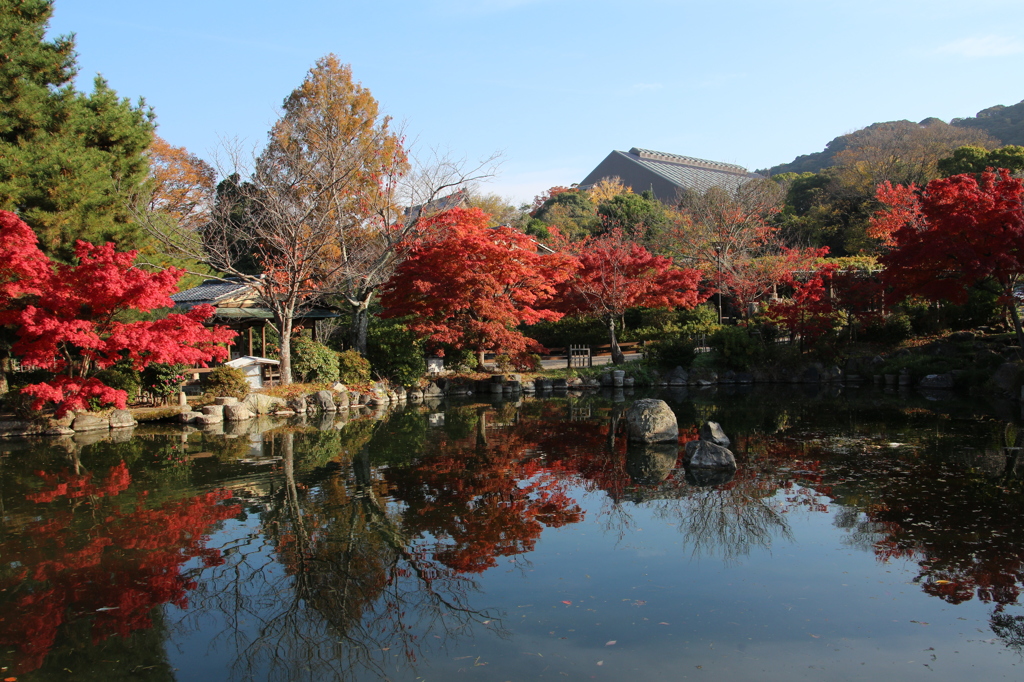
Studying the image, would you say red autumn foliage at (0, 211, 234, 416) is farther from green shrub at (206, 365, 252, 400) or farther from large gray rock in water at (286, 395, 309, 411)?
large gray rock in water at (286, 395, 309, 411)

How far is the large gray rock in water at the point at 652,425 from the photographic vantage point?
1003cm

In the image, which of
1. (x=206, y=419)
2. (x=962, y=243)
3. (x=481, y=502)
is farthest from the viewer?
(x=962, y=243)

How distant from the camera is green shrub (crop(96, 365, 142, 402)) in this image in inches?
505

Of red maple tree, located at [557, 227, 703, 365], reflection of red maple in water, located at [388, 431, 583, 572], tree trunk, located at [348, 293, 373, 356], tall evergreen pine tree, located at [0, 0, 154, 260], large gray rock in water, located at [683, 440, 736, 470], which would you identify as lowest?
reflection of red maple in water, located at [388, 431, 583, 572]

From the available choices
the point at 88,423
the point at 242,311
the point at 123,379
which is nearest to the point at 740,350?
the point at 242,311

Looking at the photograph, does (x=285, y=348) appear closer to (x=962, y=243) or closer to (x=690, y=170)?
(x=962, y=243)

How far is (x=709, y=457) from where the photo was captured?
8.21 metres

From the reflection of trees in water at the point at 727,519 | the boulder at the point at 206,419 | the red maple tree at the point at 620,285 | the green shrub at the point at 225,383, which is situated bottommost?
the reflection of trees in water at the point at 727,519

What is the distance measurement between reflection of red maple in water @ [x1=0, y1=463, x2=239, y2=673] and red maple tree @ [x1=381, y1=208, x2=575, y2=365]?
10129mm

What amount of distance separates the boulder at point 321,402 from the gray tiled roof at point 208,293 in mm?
4977

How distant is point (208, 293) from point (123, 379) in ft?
21.9

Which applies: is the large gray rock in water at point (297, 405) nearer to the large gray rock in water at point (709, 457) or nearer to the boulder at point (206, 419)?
the boulder at point (206, 419)

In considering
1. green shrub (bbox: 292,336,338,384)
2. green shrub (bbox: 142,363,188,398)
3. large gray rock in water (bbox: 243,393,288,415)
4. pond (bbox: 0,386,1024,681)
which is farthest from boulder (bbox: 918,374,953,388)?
green shrub (bbox: 142,363,188,398)

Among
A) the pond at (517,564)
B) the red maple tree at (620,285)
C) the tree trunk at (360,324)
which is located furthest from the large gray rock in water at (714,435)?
the red maple tree at (620,285)
